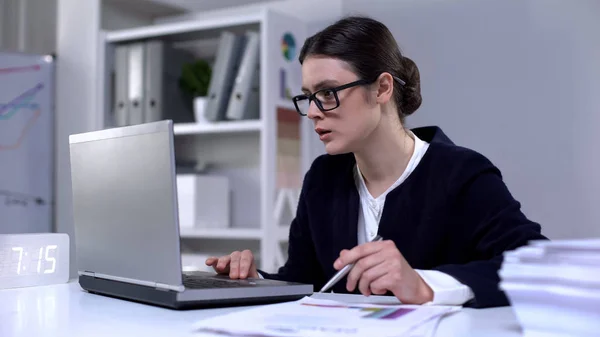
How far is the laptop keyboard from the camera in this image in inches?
41.8

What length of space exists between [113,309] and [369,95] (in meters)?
0.75

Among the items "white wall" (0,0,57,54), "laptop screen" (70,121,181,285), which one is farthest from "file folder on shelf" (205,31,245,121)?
"laptop screen" (70,121,181,285)

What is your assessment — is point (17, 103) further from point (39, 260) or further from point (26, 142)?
point (39, 260)

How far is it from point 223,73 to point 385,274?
2.02 metres

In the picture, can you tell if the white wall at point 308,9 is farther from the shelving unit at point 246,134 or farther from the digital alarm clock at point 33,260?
the digital alarm clock at point 33,260

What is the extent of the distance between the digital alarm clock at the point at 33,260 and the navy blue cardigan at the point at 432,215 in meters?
0.42

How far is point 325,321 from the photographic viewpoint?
840 mm

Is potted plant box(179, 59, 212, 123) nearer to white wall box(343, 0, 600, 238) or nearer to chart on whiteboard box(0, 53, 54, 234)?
chart on whiteboard box(0, 53, 54, 234)

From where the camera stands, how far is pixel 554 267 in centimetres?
76

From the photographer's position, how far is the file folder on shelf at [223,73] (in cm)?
291

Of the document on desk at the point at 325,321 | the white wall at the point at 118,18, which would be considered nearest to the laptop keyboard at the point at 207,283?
the document on desk at the point at 325,321

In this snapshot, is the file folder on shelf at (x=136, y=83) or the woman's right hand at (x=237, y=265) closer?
the woman's right hand at (x=237, y=265)

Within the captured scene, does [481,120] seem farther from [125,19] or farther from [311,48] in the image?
[125,19]

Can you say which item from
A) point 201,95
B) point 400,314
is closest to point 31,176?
point 201,95
